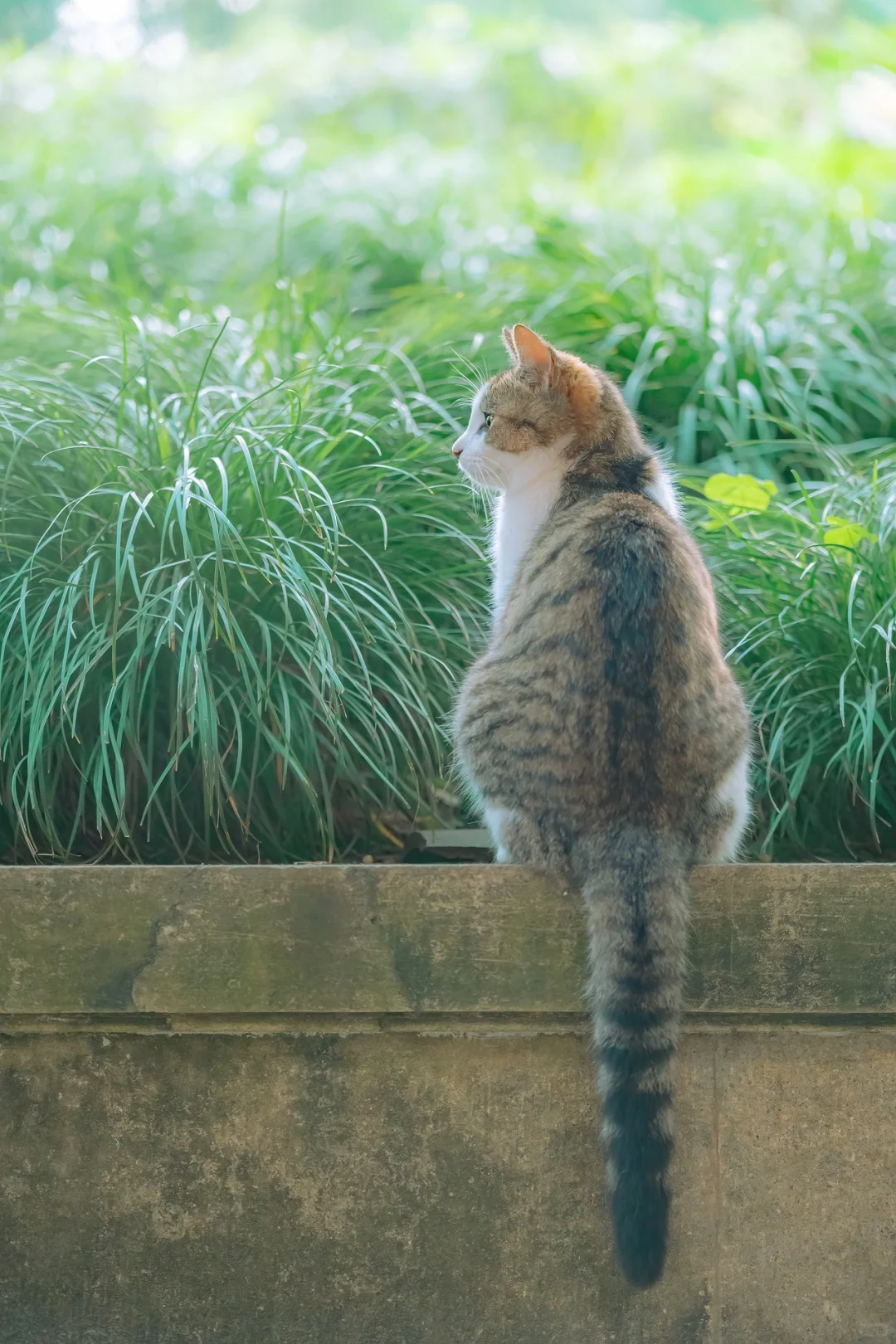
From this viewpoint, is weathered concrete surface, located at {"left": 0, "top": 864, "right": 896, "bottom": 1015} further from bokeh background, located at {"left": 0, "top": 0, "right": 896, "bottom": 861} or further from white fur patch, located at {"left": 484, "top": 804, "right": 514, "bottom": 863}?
bokeh background, located at {"left": 0, "top": 0, "right": 896, "bottom": 861}

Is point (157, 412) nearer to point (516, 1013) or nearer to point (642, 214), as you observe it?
point (516, 1013)

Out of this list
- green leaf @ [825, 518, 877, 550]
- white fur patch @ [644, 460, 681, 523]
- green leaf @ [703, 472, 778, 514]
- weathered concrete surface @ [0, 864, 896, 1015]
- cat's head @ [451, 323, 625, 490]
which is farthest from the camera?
green leaf @ [703, 472, 778, 514]

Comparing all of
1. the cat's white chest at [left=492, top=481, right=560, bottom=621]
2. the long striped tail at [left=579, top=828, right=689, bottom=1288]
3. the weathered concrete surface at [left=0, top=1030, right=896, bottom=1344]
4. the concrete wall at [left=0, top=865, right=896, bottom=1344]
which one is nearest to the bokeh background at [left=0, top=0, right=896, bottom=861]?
the cat's white chest at [left=492, top=481, right=560, bottom=621]

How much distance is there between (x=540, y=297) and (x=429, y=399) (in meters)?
1.10

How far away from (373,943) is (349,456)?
4.40 feet

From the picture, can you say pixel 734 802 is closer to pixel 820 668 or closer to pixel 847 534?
pixel 820 668

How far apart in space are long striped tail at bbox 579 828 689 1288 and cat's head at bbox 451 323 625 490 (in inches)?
33.6

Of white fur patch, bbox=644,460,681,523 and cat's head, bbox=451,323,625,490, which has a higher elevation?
cat's head, bbox=451,323,625,490

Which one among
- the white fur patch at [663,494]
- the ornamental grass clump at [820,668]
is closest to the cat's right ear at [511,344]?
the white fur patch at [663,494]

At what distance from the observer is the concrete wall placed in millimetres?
1961

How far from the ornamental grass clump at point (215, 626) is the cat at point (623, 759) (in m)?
0.40

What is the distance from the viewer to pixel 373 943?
196 centimetres

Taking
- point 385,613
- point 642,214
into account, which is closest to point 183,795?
point 385,613

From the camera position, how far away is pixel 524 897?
198 cm
